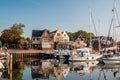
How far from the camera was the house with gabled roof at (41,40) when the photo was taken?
11025 centimetres

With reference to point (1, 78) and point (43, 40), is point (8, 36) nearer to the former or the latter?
point (43, 40)

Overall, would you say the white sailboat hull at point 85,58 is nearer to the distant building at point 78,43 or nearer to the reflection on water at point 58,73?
the reflection on water at point 58,73

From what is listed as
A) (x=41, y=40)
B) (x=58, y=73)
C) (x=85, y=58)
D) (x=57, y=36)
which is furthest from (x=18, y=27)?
(x=58, y=73)

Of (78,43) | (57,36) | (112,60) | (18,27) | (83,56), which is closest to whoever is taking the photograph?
(112,60)

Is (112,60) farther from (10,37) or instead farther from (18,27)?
(18,27)

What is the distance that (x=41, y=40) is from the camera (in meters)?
112

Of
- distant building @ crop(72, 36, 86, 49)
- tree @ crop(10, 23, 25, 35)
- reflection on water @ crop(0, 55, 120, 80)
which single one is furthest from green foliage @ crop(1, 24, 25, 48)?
reflection on water @ crop(0, 55, 120, 80)

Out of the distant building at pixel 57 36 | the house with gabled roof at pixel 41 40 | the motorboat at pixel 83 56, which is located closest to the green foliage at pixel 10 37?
the house with gabled roof at pixel 41 40

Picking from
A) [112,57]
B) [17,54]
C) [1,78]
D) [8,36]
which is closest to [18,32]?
[8,36]

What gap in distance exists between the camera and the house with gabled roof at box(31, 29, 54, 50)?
11025 centimetres

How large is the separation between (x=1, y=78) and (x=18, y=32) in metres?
75.7

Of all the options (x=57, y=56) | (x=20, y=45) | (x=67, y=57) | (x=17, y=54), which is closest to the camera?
(x=67, y=57)

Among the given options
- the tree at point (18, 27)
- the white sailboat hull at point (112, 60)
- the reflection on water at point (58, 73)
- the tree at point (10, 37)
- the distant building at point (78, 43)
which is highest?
the tree at point (18, 27)

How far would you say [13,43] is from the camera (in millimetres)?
112000
